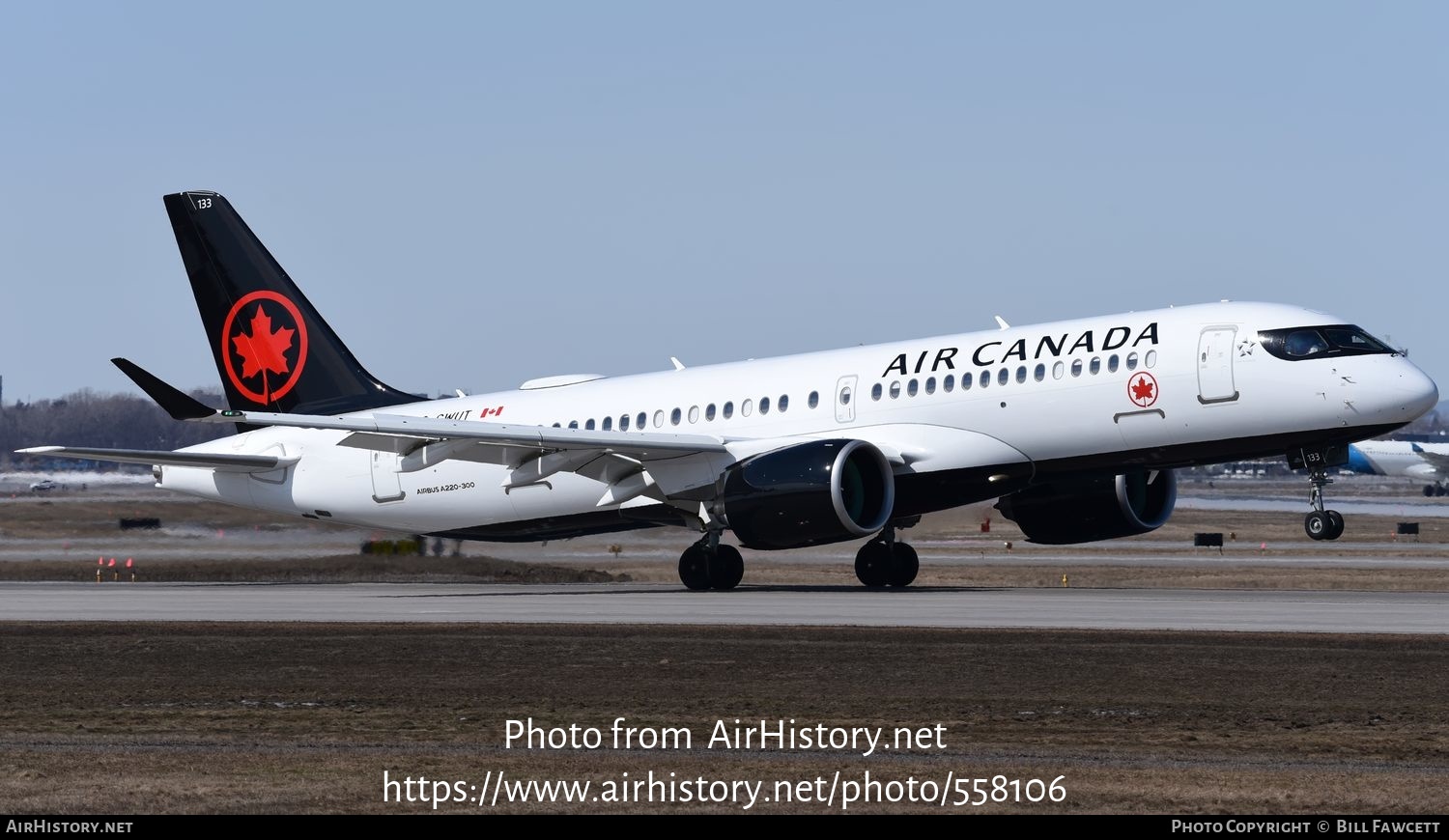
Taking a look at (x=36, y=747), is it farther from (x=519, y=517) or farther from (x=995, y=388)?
(x=519, y=517)

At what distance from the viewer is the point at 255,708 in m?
18.5

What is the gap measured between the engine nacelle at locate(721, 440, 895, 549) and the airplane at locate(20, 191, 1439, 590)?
1.6 inches

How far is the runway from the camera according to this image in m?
28.1

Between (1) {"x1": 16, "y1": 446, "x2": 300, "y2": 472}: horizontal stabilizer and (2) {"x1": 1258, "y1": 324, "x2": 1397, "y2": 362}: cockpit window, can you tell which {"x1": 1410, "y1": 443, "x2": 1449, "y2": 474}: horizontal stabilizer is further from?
(1) {"x1": 16, "y1": 446, "x2": 300, "y2": 472}: horizontal stabilizer

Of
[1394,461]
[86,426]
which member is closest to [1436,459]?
[1394,461]

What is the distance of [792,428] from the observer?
122 ft

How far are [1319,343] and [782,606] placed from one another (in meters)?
10.7

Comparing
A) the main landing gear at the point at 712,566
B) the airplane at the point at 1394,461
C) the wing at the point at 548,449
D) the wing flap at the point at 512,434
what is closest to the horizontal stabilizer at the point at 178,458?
the wing at the point at 548,449

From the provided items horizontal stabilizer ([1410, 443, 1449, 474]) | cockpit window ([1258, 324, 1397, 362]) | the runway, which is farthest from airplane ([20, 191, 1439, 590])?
horizontal stabilizer ([1410, 443, 1449, 474])

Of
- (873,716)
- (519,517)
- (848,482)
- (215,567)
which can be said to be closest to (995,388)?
(848,482)

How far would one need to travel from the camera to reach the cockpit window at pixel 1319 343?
32.7 metres

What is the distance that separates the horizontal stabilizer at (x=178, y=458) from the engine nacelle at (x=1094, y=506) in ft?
55.1

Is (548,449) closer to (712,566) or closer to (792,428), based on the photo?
(712,566)
